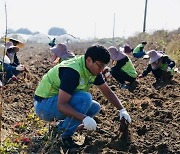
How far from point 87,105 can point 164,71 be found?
428cm

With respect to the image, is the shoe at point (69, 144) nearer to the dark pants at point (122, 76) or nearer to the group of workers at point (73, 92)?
the group of workers at point (73, 92)

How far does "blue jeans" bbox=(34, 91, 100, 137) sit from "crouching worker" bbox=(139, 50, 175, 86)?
369 centimetres

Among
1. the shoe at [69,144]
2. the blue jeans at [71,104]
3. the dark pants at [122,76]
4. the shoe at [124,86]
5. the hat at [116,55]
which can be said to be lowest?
the shoe at [124,86]

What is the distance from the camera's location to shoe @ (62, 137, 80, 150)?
158 inches

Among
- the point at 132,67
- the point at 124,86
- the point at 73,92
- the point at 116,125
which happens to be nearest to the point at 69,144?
the point at 73,92

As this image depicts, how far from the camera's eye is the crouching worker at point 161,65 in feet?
25.4

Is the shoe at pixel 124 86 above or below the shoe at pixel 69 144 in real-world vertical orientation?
below

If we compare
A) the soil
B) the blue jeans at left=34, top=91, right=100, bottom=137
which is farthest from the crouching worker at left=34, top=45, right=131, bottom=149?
the soil

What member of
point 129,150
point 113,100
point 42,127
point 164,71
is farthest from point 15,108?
point 164,71

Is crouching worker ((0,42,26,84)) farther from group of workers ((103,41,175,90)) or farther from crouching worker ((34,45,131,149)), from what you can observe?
crouching worker ((34,45,131,149))

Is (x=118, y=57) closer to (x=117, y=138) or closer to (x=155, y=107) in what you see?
(x=155, y=107)

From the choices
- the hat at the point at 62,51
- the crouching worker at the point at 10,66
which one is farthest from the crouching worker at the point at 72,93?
the crouching worker at the point at 10,66

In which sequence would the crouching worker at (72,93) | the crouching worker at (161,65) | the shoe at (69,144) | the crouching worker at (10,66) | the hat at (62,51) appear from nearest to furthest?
the crouching worker at (72,93), the shoe at (69,144), the hat at (62,51), the crouching worker at (10,66), the crouching worker at (161,65)

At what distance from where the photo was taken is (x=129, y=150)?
402 centimetres
